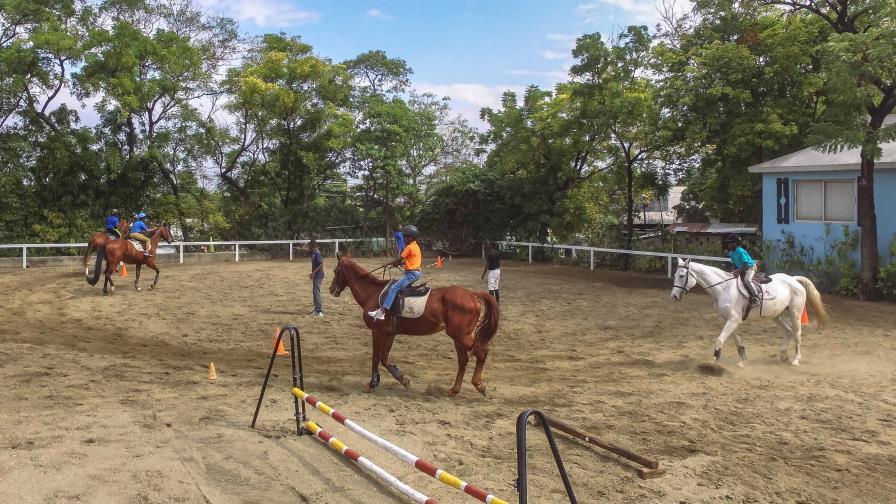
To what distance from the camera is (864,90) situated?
51.6 ft

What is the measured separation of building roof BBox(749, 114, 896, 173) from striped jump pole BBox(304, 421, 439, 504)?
16264 mm

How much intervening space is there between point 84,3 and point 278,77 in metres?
8.77

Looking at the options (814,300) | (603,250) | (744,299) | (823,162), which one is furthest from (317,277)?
(823,162)

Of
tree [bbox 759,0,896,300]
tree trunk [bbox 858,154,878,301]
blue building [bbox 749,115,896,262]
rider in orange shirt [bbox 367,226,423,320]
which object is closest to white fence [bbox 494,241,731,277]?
blue building [bbox 749,115,896,262]

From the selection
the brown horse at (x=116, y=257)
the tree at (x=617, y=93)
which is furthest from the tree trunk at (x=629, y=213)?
the brown horse at (x=116, y=257)

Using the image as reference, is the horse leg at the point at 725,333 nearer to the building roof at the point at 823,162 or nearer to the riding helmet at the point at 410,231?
the riding helmet at the point at 410,231

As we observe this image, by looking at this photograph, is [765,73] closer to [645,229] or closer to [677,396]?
→ [677,396]

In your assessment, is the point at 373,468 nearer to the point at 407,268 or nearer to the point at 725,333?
the point at 407,268

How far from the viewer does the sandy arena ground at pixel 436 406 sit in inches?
248

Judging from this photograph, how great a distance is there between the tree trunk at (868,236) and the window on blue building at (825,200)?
1.25 m

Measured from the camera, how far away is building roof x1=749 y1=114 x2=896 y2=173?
17.8 m

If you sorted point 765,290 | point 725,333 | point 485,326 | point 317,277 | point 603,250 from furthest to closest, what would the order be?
point 603,250, point 317,277, point 765,290, point 725,333, point 485,326

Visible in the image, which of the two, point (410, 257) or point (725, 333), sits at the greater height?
point (410, 257)

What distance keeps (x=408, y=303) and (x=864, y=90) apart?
42.5 feet
